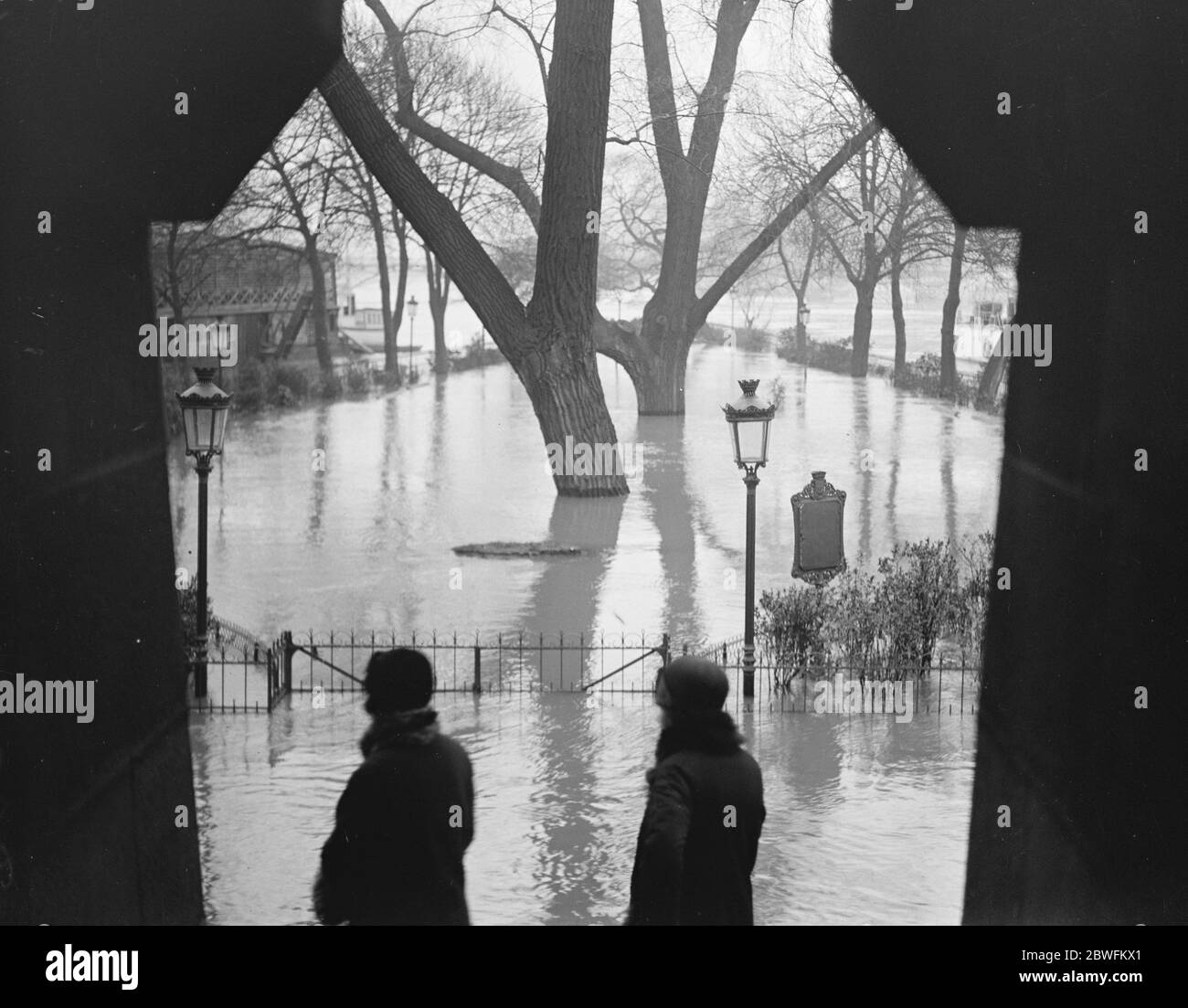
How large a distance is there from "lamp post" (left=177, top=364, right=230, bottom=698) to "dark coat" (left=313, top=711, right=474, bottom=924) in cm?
135

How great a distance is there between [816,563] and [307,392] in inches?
87.7

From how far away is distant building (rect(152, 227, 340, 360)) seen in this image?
16.7 ft

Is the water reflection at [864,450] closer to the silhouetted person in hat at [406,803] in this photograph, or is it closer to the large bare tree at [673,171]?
the large bare tree at [673,171]

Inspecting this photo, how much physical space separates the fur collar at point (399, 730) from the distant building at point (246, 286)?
5.98 ft

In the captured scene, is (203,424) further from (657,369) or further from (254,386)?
(657,369)

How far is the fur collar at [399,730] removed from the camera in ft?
13.4

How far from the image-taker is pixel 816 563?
5887 millimetres

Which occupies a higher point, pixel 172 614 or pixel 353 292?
pixel 353 292

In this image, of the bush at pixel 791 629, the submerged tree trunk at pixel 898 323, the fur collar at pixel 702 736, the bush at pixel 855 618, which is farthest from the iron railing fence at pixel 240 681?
the submerged tree trunk at pixel 898 323

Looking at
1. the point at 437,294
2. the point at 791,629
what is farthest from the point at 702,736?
the point at 437,294

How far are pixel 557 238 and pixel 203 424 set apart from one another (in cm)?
175

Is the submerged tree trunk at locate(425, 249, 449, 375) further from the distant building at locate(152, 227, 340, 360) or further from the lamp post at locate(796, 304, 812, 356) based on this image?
the lamp post at locate(796, 304, 812, 356)
